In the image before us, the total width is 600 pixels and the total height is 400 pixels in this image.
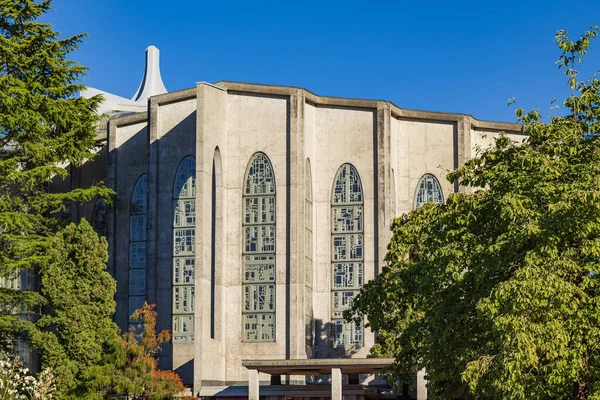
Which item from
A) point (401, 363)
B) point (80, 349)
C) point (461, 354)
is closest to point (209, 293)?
point (80, 349)

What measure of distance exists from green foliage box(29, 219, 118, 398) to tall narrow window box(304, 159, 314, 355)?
33.6 feet

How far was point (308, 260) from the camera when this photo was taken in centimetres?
4550

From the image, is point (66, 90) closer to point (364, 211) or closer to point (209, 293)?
point (209, 293)

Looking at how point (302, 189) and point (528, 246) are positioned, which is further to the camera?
point (302, 189)

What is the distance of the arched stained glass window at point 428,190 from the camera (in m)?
48.2

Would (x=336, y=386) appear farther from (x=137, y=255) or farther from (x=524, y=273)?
(x=524, y=273)

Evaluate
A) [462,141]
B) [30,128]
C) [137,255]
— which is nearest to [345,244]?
[462,141]

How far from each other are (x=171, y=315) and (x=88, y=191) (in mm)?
8613

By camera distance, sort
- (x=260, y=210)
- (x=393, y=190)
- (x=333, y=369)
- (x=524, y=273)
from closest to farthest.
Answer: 1. (x=524, y=273)
2. (x=333, y=369)
3. (x=260, y=210)
4. (x=393, y=190)

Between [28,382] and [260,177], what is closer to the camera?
[28,382]

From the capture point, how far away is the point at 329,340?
4547 cm

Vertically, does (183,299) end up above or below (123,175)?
below

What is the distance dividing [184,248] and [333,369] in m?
10.1

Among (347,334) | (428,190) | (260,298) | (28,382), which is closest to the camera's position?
(28,382)
